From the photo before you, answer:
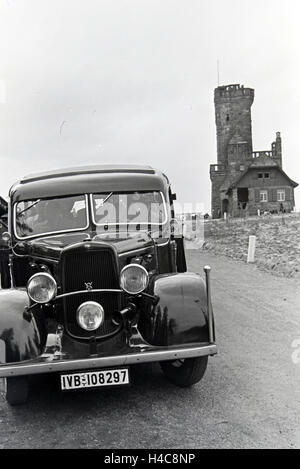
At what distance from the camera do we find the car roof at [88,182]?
18.7ft

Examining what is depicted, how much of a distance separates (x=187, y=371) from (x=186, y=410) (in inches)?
21.4

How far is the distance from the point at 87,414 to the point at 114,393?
536mm

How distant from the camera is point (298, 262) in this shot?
1327cm

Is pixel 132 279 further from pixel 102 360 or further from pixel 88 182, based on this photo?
pixel 88 182

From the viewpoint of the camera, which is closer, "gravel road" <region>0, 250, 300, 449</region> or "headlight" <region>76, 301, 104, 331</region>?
"gravel road" <region>0, 250, 300, 449</region>

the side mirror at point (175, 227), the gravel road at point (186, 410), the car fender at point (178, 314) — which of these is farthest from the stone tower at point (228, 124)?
the car fender at point (178, 314)

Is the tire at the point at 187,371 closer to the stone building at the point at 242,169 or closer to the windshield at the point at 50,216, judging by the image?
the windshield at the point at 50,216

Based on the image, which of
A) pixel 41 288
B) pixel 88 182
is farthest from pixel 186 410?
pixel 88 182

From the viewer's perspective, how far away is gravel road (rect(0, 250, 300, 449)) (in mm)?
3615

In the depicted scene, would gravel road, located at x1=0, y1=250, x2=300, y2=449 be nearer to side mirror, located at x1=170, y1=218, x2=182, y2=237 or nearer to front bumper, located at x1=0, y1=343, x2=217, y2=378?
front bumper, located at x1=0, y1=343, x2=217, y2=378

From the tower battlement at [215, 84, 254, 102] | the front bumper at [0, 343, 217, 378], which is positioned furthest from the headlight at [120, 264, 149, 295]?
the tower battlement at [215, 84, 254, 102]

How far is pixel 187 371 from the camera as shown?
469 centimetres

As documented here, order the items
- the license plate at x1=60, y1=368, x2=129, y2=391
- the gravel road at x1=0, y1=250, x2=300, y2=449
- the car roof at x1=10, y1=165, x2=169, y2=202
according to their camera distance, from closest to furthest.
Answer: the gravel road at x1=0, y1=250, x2=300, y2=449 < the license plate at x1=60, y1=368, x2=129, y2=391 < the car roof at x1=10, y1=165, x2=169, y2=202

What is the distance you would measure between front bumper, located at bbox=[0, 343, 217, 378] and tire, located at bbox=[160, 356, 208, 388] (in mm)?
383
